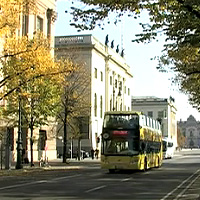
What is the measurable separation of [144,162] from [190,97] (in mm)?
10082

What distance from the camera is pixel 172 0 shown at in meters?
14.0

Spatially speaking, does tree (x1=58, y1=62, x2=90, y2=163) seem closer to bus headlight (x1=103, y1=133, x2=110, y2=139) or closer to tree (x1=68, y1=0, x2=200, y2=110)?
bus headlight (x1=103, y1=133, x2=110, y2=139)

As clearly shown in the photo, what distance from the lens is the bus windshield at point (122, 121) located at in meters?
30.1

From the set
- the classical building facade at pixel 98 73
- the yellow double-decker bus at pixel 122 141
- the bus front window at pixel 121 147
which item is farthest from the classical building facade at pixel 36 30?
the bus front window at pixel 121 147

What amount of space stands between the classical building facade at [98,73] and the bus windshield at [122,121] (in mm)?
27530

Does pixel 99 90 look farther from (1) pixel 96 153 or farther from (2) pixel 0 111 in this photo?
(2) pixel 0 111

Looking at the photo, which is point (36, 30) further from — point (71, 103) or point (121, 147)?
point (121, 147)

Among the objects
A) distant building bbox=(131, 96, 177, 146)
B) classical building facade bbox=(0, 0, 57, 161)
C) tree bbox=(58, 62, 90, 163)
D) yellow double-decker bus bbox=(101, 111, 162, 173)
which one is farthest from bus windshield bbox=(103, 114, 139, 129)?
distant building bbox=(131, 96, 177, 146)

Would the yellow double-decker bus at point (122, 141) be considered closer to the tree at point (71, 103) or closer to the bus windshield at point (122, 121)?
the bus windshield at point (122, 121)

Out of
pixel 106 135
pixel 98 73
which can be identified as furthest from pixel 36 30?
pixel 98 73

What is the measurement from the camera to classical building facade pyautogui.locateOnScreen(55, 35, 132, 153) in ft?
222

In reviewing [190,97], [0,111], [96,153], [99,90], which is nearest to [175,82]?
[190,97]

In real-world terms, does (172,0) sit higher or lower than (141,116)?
higher

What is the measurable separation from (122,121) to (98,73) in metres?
43.0
